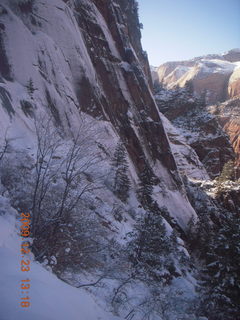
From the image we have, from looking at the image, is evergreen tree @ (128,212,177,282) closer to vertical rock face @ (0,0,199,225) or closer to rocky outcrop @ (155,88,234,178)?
vertical rock face @ (0,0,199,225)

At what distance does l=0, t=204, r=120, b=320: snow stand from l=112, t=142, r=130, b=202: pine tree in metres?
20.6

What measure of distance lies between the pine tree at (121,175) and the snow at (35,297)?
67.5ft

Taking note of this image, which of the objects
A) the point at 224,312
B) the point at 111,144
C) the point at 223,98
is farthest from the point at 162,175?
the point at 223,98

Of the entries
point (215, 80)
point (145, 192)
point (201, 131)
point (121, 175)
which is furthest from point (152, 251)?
point (215, 80)

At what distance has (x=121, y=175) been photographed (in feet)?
93.4

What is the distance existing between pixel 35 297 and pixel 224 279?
12535mm

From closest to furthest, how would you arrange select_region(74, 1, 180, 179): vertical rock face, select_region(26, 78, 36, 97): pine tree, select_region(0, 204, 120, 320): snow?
1. select_region(0, 204, 120, 320): snow
2. select_region(26, 78, 36, 97): pine tree
3. select_region(74, 1, 180, 179): vertical rock face

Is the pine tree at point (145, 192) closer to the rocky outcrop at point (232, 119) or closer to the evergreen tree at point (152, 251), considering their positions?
the evergreen tree at point (152, 251)

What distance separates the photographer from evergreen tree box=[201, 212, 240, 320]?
40.7 ft

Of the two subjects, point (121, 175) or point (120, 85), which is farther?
point (120, 85)

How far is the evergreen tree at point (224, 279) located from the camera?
12.4 metres

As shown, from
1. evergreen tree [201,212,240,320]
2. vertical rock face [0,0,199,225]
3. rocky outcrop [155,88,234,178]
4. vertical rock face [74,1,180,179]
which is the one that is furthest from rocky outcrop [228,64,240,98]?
evergreen tree [201,212,240,320]

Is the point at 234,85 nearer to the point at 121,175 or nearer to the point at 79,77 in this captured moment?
the point at 79,77

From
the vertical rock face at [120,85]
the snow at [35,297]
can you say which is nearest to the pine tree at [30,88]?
the vertical rock face at [120,85]
